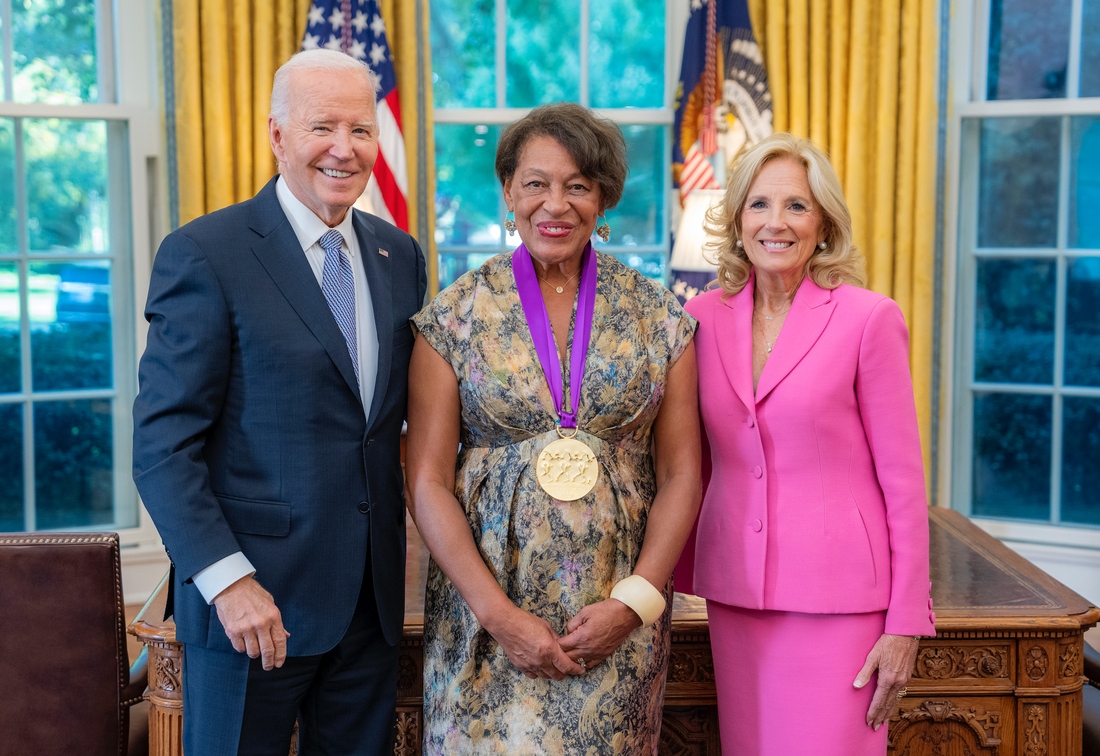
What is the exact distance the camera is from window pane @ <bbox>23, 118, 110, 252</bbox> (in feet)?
12.4

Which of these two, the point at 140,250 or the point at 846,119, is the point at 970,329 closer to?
the point at 846,119

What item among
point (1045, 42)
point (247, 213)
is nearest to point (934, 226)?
point (1045, 42)

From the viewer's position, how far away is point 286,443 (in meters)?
1.41

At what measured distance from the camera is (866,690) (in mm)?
1554

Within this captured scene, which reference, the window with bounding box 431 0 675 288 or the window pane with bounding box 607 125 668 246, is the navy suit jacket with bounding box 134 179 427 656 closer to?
the window with bounding box 431 0 675 288

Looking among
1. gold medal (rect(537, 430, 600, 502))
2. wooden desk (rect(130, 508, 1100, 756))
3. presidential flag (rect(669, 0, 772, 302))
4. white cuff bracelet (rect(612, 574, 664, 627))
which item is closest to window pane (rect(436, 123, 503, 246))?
presidential flag (rect(669, 0, 772, 302))

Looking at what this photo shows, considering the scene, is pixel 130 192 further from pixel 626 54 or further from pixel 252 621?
pixel 252 621

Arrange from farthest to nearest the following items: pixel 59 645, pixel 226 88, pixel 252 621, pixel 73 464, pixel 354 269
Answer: pixel 73 464, pixel 226 88, pixel 59 645, pixel 354 269, pixel 252 621

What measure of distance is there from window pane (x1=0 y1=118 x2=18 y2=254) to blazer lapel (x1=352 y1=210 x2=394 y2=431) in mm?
2887

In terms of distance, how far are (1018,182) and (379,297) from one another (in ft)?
11.6

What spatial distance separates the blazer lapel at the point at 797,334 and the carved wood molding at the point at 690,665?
63cm

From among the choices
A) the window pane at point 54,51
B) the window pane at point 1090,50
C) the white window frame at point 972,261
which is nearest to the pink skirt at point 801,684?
the white window frame at point 972,261

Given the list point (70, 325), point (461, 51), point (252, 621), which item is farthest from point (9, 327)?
point (252, 621)

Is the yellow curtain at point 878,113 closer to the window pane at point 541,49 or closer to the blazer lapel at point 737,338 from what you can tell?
the window pane at point 541,49
